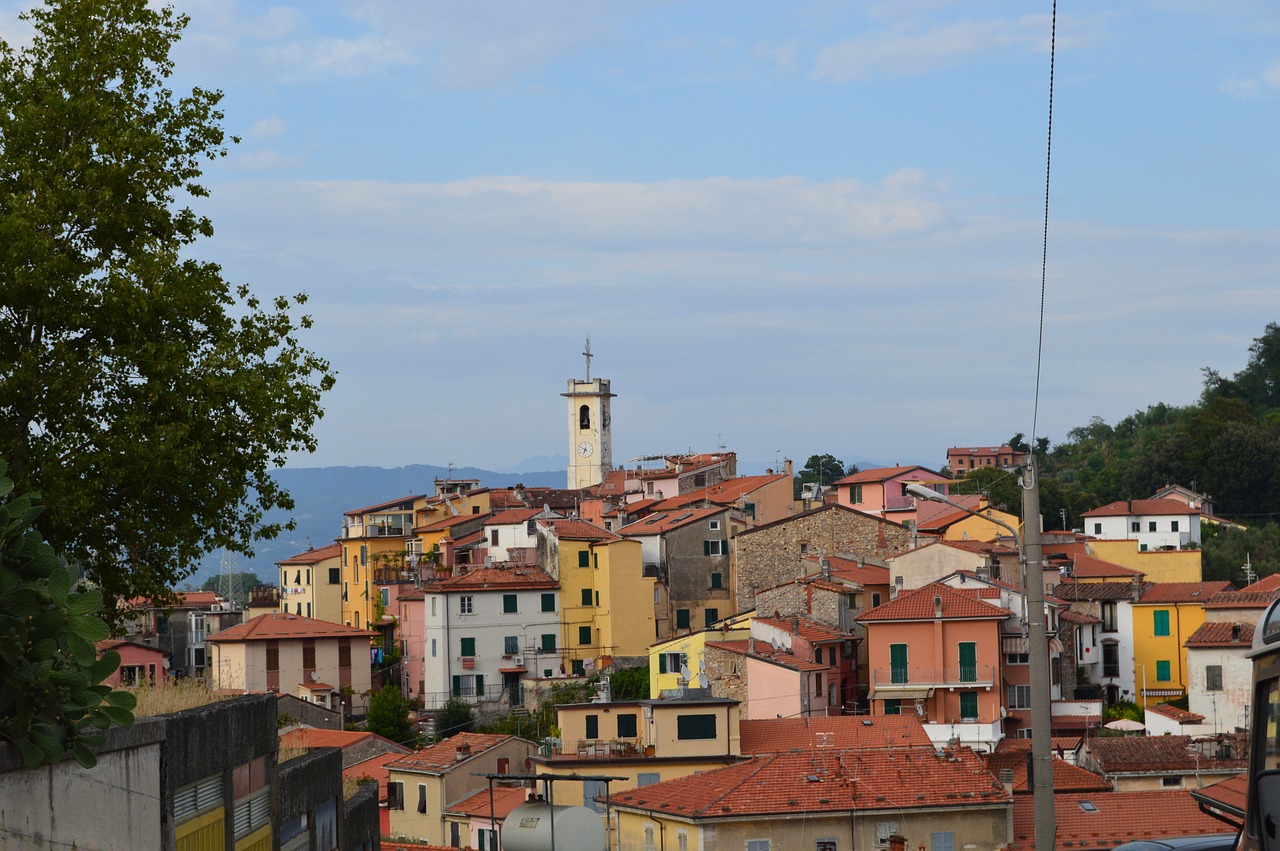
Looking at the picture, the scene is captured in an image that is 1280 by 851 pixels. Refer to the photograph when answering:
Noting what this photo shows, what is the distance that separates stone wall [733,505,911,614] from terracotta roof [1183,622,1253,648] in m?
14.0

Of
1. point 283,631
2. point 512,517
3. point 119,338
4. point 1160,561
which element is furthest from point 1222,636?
point 119,338

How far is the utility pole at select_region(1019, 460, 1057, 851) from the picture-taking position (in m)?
13.2

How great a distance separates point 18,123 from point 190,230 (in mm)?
1696

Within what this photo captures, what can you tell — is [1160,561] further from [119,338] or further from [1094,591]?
[119,338]

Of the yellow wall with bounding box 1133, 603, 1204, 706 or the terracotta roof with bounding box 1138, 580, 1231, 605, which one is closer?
the yellow wall with bounding box 1133, 603, 1204, 706

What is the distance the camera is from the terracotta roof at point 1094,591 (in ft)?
187

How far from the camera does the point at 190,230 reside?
44.2ft

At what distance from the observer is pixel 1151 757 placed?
35156 millimetres

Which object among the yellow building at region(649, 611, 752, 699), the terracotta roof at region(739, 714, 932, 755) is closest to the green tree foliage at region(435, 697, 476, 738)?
the yellow building at region(649, 611, 752, 699)

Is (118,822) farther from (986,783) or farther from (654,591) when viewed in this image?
(654,591)

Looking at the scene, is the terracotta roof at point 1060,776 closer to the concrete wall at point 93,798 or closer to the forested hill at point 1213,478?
the concrete wall at point 93,798

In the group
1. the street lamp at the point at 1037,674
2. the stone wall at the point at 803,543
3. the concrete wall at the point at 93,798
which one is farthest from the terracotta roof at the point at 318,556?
the concrete wall at the point at 93,798

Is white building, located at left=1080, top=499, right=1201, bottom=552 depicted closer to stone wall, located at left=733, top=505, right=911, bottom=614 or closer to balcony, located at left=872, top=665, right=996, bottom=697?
stone wall, located at left=733, top=505, right=911, bottom=614

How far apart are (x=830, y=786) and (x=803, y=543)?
3031 cm
